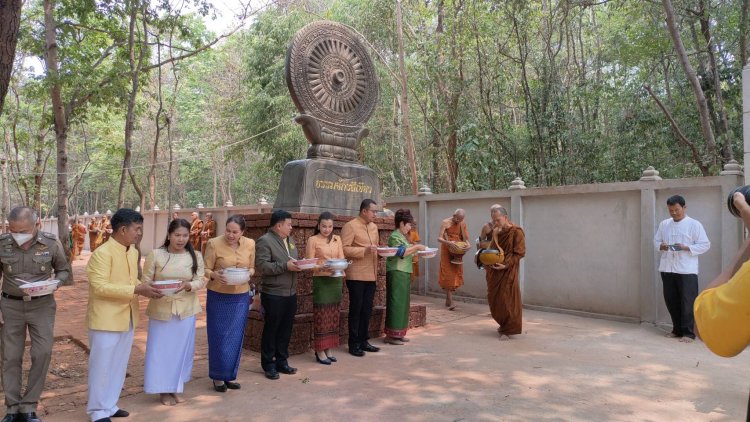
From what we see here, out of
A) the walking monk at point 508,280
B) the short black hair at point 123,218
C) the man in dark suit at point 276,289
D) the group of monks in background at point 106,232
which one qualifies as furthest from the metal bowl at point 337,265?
the group of monks in background at point 106,232

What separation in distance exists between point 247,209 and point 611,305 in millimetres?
10565

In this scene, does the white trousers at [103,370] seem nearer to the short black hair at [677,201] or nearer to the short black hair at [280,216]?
the short black hair at [280,216]

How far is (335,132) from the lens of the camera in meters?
6.81

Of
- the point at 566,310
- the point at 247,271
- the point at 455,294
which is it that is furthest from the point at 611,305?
the point at 247,271

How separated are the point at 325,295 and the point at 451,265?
12.2 feet

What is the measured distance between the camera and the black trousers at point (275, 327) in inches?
176

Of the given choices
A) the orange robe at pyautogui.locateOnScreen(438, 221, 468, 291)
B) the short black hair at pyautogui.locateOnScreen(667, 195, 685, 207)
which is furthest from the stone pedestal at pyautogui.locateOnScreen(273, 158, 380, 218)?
the short black hair at pyautogui.locateOnScreen(667, 195, 685, 207)

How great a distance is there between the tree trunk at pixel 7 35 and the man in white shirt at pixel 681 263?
6594 mm

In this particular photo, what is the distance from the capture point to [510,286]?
6121mm

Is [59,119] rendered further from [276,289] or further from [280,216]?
[276,289]

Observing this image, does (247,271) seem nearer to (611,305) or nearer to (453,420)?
(453,420)

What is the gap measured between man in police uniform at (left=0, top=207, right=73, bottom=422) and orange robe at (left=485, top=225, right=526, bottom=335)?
448 centimetres

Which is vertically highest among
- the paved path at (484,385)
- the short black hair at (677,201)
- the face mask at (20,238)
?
the short black hair at (677,201)

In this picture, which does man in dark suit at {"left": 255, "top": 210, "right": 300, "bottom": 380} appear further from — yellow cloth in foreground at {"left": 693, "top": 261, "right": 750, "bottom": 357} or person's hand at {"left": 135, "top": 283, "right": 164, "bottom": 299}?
yellow cloth in foreground at {"left": 693, "top": 261, "right": 750, "bottom": 357}
